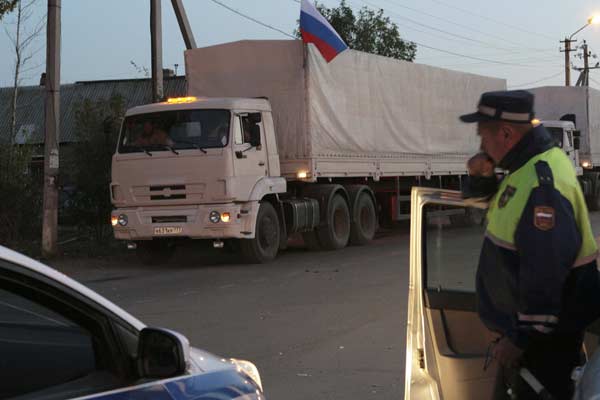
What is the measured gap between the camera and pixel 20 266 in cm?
264

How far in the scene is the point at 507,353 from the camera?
134 inches

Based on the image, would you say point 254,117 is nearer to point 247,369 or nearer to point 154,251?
point 154,251

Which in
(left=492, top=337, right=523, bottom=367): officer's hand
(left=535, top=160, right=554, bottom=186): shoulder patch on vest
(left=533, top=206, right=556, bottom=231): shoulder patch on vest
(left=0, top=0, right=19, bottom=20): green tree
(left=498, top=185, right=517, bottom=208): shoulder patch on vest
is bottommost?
(left=492, top=337, right=523, bottom=367): officer's hand

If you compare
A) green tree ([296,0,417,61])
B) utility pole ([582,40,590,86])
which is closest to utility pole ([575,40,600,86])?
utility pole ([582,40,590,86])

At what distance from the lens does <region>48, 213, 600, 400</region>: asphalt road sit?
6.96 m

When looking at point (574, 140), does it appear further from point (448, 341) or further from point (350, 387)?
point (448, 341)

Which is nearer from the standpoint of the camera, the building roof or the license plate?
the license plate

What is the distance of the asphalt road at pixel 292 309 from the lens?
6.96 meters

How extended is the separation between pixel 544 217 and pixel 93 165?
1559cm

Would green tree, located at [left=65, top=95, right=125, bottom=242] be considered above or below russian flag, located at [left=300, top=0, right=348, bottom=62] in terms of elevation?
below

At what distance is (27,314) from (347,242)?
1539 centimetres

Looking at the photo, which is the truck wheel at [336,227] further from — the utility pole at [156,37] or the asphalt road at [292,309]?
the utility pole at [156,37]

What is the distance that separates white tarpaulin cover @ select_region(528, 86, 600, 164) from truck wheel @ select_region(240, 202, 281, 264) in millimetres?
16322

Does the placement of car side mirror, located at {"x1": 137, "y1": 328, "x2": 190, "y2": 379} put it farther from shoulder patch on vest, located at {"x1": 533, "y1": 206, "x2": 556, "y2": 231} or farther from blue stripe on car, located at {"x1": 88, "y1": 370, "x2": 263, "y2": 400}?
shoulder patch on vest, located at {"x1": 533, "y1": 206, "x2": 556, "y2": 231}
